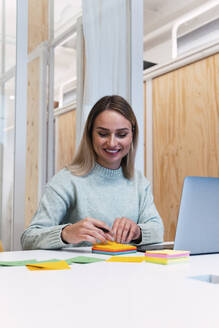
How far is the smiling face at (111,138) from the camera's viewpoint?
5.59 feet

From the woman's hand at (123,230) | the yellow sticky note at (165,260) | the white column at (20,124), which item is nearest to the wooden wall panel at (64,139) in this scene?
the white column at (20,124)

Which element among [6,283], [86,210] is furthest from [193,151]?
[6,283]

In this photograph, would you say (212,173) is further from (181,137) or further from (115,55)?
(115,55)

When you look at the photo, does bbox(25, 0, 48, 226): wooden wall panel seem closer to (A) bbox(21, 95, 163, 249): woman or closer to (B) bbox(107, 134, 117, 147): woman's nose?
(A) bbox(21, 95, 163, 249): woman

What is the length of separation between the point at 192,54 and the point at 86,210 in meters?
2.17

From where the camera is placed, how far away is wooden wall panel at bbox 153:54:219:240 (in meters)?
3.20

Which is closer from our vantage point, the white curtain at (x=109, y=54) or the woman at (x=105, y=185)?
the woman at (x=105, y=185)

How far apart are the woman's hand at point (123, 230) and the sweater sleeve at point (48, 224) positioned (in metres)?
0.17

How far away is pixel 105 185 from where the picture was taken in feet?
5.60

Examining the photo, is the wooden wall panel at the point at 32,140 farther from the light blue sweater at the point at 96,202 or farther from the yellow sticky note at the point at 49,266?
the yellow sticky note at the point at 49,266

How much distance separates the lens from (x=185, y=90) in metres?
3.43

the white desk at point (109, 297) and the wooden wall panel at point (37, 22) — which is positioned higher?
the wooden wall panel at point (37, 22)

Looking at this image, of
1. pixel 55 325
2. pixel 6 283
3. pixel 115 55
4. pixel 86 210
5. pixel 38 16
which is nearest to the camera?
pixel 55 325

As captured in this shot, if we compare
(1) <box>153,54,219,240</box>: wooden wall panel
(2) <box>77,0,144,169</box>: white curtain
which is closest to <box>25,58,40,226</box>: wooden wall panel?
(2) <box>77,0,144,169</box>: white curtain
